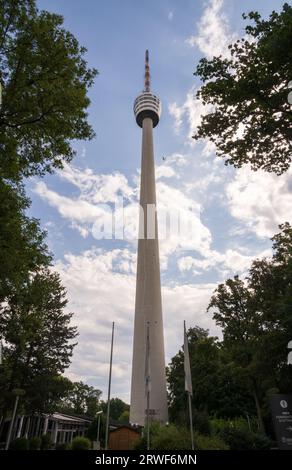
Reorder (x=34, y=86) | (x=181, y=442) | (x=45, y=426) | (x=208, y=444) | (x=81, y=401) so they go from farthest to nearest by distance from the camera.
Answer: (x=81, y=401) → (x=45, y=426) → (x=208, y=444) → (x=181, y=442) → (x=34, y=86)

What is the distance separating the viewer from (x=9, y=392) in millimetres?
32062

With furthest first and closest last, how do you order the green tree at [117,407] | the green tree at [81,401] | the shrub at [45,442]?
the green tree at [117,407] < the green tree at [81,401] < the shrub at [45,442]

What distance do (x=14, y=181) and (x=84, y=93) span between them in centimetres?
470

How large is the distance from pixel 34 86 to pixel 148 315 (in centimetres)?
3475

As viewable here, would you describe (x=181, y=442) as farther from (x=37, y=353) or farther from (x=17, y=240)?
(x=37, y=353)

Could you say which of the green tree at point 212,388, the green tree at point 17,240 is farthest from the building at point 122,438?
the green tree at point 17,240

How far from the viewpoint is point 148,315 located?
43562mm

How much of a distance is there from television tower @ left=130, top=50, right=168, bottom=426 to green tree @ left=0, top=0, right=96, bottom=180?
25.2 metres

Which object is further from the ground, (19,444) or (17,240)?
(17,240)

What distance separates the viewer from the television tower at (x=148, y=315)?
4019 cm

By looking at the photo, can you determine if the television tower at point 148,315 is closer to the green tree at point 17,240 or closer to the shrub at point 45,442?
the shrub at point 45,442

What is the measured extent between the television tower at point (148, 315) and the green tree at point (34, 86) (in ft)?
82.8

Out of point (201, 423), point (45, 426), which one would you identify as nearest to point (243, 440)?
point (201, 423)

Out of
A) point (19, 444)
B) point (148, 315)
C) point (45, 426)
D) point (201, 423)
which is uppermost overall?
point (148, 315)
